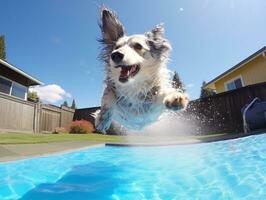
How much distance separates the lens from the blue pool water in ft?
9.77

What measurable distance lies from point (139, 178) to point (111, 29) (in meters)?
2.88

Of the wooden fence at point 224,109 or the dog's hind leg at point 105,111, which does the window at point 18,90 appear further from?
the dog's hind leg at point 105,111

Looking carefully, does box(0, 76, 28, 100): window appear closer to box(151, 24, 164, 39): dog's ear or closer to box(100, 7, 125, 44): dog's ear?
box(100, 7, 125, 44): dog's ear

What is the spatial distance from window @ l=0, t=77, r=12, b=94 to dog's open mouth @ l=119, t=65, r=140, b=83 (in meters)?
10.9

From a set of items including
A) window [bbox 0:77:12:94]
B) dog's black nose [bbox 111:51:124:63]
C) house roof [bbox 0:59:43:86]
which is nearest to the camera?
dog's black nose [bbox 111:51:124:63]

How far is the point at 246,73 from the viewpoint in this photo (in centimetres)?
1478

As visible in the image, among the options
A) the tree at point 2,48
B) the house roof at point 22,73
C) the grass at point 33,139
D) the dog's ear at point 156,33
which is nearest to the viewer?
the dog's ear at point 156,33

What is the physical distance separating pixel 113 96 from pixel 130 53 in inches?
41.5

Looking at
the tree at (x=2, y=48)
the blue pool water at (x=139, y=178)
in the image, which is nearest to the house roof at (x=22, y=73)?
the blue pool water at (x=139, y=178)

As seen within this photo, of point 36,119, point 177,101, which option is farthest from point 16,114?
point 177,101

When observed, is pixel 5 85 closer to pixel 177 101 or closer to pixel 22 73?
pixel 22 73

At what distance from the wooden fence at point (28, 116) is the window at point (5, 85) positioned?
1187mm

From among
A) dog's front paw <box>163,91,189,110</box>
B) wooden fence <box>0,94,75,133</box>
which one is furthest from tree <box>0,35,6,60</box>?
dog's front paw <box>163,91,189,110</box>

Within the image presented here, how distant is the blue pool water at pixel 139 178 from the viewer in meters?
2.98
